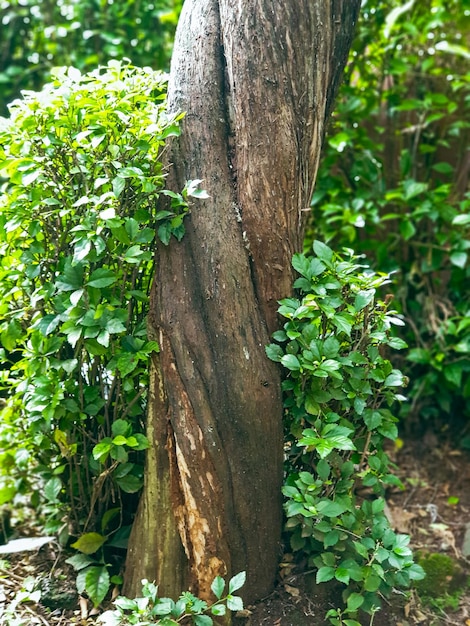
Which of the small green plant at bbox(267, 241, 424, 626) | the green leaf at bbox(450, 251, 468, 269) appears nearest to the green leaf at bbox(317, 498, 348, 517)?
the small green plant at bbox(267, 241, 424, 626)

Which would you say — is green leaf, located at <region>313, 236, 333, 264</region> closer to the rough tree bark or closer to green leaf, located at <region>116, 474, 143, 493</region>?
the rough tree bark

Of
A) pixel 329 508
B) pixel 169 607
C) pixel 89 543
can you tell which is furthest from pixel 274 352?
pixel 89 543

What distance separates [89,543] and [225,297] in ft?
3.50

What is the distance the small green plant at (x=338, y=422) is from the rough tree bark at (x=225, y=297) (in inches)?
4.0

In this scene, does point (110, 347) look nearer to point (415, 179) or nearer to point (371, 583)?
point (371, 583)

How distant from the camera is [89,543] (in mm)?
2217

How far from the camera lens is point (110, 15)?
13.1 ft

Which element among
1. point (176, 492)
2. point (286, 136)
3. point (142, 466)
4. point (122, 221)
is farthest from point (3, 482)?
point (286, 136)

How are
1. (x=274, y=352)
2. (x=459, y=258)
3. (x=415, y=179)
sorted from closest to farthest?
(x=274, y=352) < (x=459, y=258) < (x=415, y=179)

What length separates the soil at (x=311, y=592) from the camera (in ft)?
6.88

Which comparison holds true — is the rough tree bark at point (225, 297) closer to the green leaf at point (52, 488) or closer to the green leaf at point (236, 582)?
the green leaf at point (236, 582)

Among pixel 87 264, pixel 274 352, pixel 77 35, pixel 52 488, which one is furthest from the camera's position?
pixel 77 35

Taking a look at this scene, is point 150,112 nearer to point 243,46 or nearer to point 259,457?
point 243,46

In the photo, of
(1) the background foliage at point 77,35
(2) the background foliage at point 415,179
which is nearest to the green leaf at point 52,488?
(2) the background foliage at point 415,179
